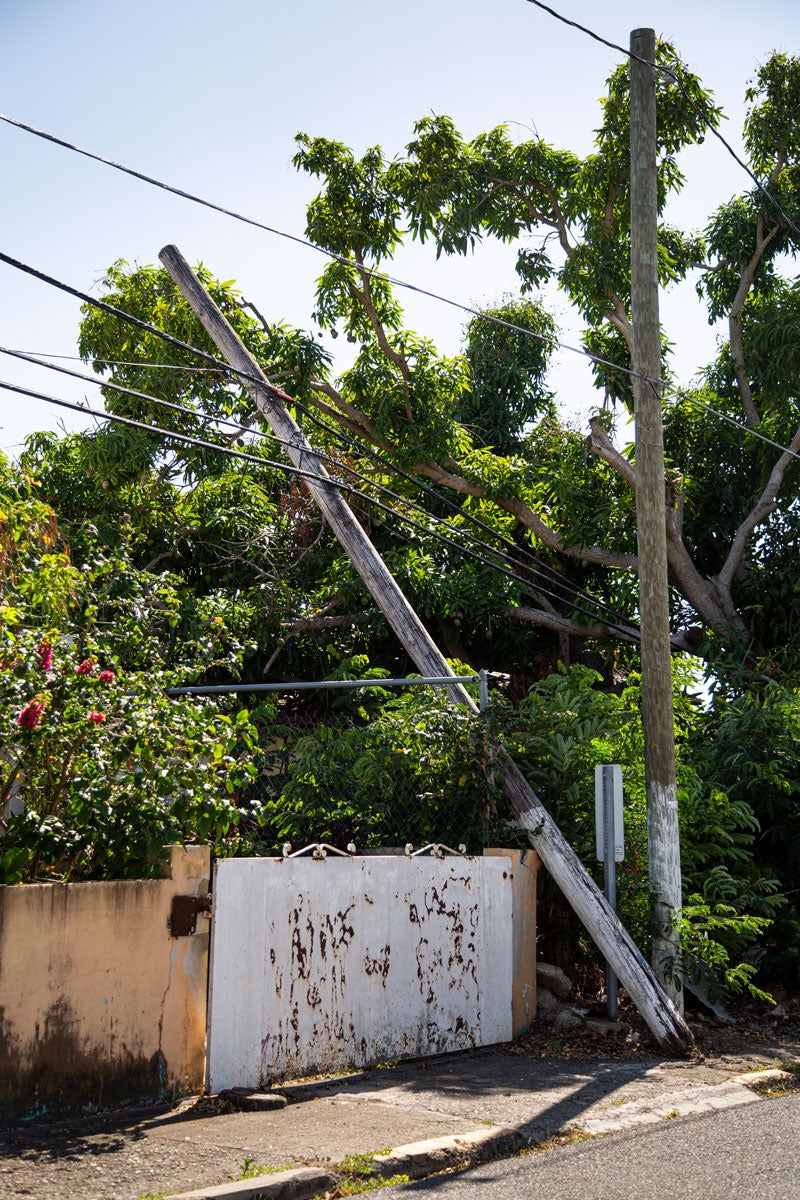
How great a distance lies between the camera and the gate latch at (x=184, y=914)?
7164mm

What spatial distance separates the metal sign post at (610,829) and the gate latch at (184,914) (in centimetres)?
392

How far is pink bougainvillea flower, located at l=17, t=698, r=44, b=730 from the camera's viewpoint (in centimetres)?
660

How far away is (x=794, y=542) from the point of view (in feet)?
57.9

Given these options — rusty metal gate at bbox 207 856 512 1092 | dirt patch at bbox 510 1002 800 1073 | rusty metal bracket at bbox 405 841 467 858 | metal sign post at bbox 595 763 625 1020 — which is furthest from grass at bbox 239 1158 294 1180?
metal sign post at bbox 595 763 625 1020

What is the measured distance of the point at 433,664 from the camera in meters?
10.8

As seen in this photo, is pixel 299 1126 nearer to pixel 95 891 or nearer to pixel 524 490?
pixel 95 891

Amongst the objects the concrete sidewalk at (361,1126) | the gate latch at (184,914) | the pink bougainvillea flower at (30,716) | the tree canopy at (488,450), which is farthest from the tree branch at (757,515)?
the pink bougainvillea flower at (30,716)

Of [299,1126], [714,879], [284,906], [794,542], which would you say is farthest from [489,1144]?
[794,542]

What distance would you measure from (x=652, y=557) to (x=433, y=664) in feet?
7.12

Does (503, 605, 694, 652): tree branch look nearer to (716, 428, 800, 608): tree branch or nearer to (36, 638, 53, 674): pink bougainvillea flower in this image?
(716, 428, 800, 608): tree branch

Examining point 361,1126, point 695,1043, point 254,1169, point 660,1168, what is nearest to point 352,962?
point 361,1126

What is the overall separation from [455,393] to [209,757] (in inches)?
385

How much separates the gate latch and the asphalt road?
215 centimetres

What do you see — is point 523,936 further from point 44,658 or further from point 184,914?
point 44,658
